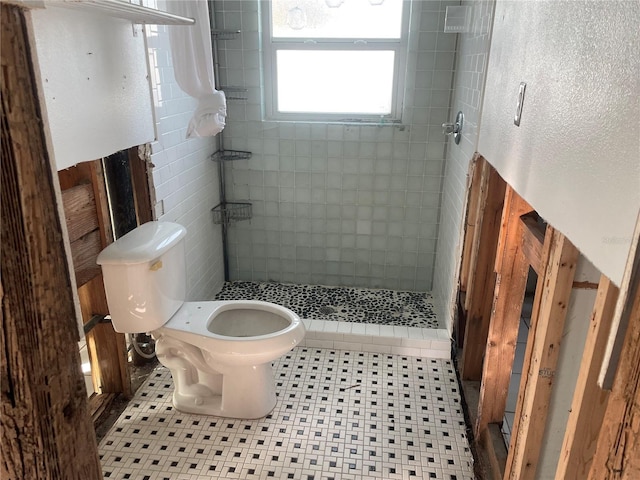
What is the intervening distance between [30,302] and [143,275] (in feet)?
4.69

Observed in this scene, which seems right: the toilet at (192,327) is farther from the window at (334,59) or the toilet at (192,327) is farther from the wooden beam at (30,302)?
the window at (334,59)

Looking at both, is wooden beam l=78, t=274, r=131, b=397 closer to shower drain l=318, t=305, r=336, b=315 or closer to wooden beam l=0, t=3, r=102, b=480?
shower drain l=318, t=305, r=336, b=315

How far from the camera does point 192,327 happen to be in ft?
7.15

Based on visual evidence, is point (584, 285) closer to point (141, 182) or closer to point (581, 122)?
point (581, 122)

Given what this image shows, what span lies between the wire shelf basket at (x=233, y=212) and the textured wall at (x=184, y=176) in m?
0.08

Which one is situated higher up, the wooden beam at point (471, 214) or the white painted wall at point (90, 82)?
the white painted wall at point (90, 82)

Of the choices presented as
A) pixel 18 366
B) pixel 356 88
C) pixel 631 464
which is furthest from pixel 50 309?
pixel 356 88

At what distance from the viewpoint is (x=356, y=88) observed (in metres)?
3.27

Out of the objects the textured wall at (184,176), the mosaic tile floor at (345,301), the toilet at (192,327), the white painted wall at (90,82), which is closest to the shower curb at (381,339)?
the mosaic tile floor at (345,301)

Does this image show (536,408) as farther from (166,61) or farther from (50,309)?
(166,61)

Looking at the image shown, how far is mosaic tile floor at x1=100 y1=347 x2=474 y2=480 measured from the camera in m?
2.03

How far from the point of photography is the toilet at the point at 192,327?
6.51ft

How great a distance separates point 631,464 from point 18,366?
0.89m

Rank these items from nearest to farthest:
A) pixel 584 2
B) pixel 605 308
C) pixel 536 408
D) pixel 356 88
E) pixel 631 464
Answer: pixel 631 464, pixel 605 308, pixel 584 2, pixel 536 408, pixel 356 88
